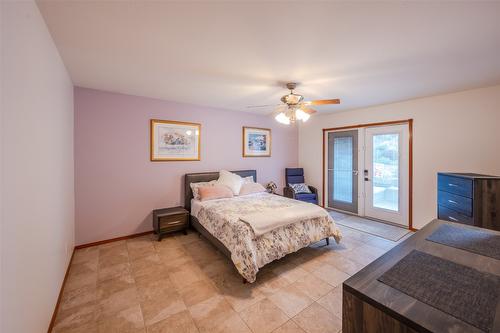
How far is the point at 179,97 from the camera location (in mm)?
3715

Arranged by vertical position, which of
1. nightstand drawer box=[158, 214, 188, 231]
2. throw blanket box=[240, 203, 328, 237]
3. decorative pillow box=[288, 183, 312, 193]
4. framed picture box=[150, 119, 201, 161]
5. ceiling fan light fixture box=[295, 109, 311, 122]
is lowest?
nightstand drawer box=[158, 214, 188, 231]

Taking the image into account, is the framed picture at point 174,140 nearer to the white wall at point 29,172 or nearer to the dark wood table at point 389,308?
the white wall at point 29,172

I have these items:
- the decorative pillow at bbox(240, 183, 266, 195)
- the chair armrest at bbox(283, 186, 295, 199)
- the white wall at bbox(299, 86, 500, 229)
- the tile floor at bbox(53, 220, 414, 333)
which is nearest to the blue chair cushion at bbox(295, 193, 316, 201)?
the chair armrest at bbox(283, 186, 295, 199)

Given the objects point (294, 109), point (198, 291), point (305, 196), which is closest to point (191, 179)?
point (198, 291)

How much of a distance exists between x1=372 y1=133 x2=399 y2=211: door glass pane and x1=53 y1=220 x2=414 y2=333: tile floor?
1.50 metres

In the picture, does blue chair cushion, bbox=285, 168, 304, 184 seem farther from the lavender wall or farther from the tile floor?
the tile floor

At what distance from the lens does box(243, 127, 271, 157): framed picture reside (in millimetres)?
4969

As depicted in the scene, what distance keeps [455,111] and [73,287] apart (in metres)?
5.89

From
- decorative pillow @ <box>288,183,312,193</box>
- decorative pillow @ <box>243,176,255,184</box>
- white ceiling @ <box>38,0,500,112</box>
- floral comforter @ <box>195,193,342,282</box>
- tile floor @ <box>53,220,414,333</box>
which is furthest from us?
decorative pillow @ <box>288,183,312,193</box>

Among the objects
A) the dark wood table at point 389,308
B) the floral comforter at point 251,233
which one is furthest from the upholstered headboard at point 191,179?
the dark wood table at point 389,308

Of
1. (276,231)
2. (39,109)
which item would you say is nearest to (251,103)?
(276,231)

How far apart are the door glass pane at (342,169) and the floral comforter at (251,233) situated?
2172 millimetres

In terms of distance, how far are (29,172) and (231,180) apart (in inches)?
121

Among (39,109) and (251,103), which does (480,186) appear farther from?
(39,109)
